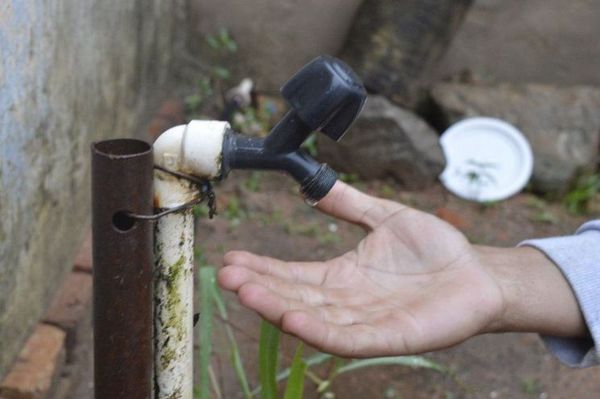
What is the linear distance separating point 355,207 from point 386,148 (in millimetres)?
1928

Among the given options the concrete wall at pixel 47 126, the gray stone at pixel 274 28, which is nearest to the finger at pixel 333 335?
the concrete wall at pixel 47 126

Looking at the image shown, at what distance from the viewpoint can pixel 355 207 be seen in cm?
156

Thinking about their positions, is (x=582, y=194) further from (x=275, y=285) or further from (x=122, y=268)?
(x=122, y=268)

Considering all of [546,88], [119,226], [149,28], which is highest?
[119,226]

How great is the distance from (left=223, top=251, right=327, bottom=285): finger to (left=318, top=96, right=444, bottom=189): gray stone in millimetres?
1976

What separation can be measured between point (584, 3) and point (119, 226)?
3.23 metres

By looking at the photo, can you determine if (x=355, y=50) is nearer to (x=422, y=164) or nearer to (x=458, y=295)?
(x=422, y=164)

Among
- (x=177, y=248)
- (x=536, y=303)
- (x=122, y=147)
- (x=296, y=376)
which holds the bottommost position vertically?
(x=296, y=376)

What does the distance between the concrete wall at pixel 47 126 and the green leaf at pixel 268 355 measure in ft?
1.96

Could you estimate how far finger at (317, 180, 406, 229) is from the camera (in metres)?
1.54

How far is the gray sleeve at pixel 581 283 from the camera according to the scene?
4.72 ft

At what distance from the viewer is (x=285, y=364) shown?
2320 mm

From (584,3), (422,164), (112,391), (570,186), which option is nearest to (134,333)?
(112,391)

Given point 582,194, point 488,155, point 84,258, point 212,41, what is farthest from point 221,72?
point 582,194
